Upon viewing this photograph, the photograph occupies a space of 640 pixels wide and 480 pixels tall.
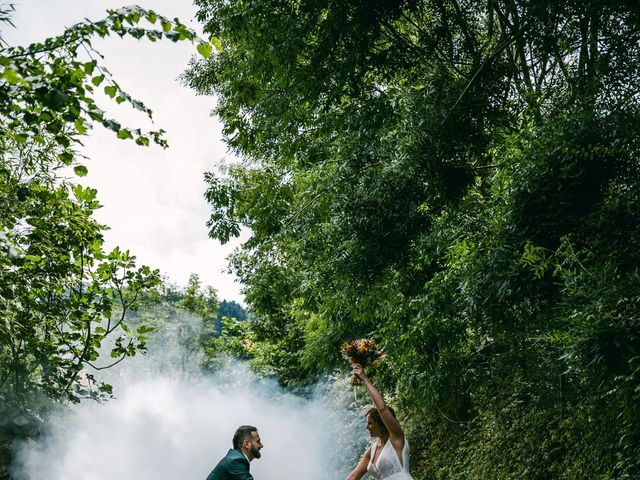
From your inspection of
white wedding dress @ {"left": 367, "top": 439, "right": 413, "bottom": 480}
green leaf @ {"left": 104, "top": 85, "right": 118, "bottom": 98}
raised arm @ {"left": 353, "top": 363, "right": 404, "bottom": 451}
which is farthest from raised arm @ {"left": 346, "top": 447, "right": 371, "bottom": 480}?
green leaf @ {"left": 104, "top": 85, "right": 118, "bottom": 98}

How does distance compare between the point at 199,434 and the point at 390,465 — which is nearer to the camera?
the point at 390,465

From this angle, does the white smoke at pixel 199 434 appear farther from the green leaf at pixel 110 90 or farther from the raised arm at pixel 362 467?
the green leaf at pixel 110 90

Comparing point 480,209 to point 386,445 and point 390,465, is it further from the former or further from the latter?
point 390,465

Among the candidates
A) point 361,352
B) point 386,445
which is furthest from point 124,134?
point 361,352

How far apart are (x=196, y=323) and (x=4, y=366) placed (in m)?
22.2

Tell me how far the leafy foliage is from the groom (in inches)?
105

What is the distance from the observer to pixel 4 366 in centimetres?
942

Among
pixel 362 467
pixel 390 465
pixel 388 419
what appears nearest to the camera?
pixel 388 419

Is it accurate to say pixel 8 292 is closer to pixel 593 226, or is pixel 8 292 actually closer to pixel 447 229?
pixel 447 229

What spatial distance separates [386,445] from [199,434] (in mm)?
19110

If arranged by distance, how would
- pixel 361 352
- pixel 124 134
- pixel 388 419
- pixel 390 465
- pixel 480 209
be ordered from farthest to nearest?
pixel 480 209 < pixel 361 352 < pixel 390 465 < pixel 388 419 < pixel 124 134

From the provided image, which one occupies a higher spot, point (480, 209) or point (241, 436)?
point (480, 209)

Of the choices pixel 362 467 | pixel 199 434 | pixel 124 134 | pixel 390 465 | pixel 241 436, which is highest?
pixel 199 434

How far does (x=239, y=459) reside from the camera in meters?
4.93
